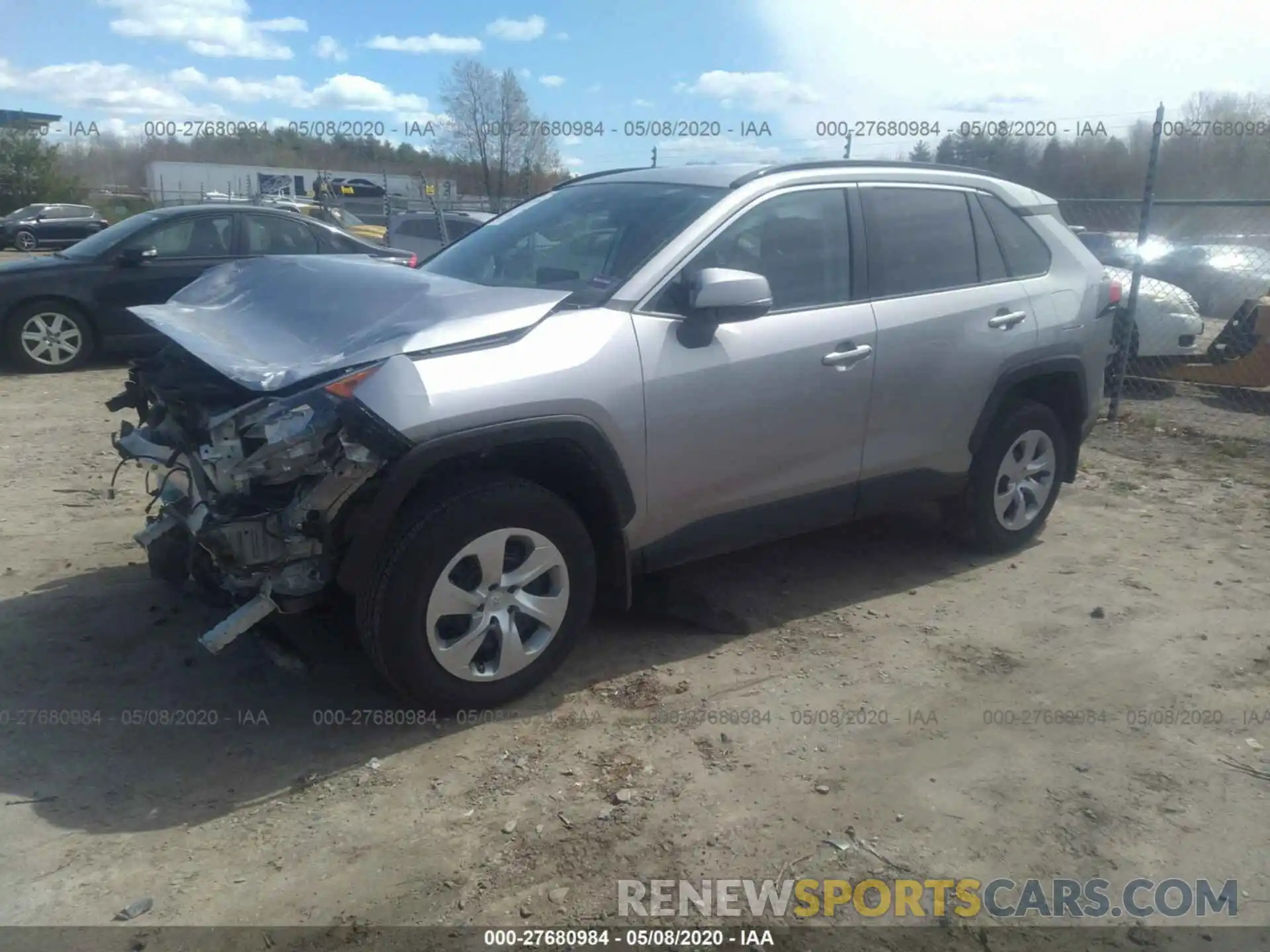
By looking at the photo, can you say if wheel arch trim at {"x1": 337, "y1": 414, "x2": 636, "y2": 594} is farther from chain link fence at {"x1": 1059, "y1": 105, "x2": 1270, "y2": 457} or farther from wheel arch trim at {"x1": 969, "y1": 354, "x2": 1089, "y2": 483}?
chain link fence at {"x1": 1059, "y1": 105, "x2": 1270, "y2": 457}

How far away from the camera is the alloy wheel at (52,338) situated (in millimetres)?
9477

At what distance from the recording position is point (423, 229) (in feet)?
52.0

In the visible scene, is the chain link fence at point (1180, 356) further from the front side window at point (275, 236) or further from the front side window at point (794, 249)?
the front side window at point (275, 236)

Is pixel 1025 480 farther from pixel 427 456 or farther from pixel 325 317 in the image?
pixel 325 317

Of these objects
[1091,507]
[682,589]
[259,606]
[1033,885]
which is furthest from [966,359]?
[259,606]

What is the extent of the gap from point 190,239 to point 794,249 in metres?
7.67

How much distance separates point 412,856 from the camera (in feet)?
9.78

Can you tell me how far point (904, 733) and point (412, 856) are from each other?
180 centimetres

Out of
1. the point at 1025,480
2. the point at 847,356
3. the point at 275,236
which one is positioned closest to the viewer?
the point at 847,356

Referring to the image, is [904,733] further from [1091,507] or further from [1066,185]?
[1066,185]

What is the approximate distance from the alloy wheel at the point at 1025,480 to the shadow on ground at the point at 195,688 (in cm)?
53

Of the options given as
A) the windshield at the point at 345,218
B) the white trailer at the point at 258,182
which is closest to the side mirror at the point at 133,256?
the windshield at the point at 345,218

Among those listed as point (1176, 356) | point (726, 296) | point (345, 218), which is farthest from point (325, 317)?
point (345, 218)

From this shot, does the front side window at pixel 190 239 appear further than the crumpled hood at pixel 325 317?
Yes
